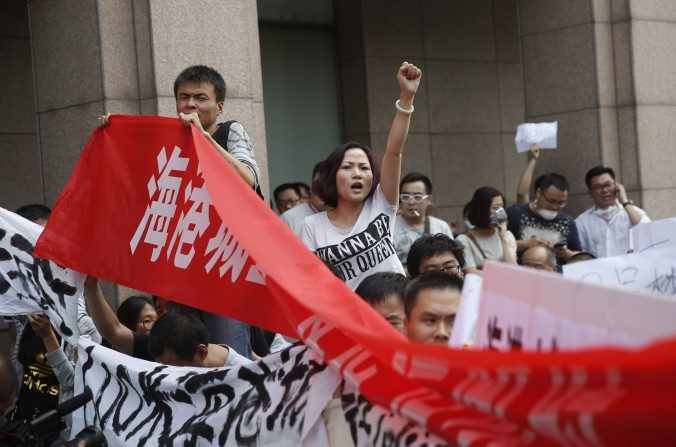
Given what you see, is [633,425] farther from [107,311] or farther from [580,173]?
[580,173]

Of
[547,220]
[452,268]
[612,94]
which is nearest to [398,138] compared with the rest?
[452,268]

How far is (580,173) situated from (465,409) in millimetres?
8945

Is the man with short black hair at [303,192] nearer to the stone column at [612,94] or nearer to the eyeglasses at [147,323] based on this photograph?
the stone column at [612,94]

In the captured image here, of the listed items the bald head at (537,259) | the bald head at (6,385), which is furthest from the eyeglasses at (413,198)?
the bald head at (6,385)


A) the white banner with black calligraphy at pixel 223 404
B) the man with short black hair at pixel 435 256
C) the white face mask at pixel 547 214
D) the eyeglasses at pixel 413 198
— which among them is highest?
the eyeglasses at pixel 413 198

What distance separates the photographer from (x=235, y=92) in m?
9.43

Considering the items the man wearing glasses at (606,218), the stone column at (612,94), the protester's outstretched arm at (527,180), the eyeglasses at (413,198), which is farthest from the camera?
the stone column at (612,94)

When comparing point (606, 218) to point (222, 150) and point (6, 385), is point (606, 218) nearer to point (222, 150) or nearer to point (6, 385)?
point (222, 150)

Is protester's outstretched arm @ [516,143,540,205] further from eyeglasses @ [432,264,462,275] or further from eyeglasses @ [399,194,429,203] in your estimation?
eyeglasses @ [432,264,462,275]

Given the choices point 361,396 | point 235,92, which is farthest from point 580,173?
point 361,396

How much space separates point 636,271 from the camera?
4.54m

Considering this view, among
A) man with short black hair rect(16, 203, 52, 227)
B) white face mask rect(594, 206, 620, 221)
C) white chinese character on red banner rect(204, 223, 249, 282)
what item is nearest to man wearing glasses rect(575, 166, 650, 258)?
white face mask rect(594, 206, 620, 221)

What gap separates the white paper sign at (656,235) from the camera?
5363 mm

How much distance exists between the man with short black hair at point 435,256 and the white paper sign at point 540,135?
5.13 meters
